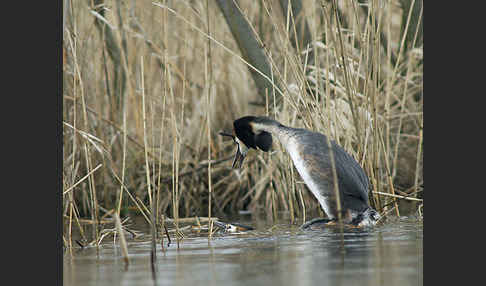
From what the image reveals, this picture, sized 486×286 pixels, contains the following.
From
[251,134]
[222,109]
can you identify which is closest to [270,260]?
[251,134]

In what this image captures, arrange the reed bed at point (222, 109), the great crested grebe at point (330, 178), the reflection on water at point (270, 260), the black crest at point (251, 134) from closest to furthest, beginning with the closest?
the reflection on water at point (270, 260) < the great crested grebe at point (330, 178) < the black crest at point (251, 134) < the reed bed at point (222, 109)

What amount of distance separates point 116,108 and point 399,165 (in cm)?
296

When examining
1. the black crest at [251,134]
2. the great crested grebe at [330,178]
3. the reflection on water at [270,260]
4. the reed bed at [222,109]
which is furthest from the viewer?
the reed bed at [222,109]

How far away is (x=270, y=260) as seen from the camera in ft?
13.9

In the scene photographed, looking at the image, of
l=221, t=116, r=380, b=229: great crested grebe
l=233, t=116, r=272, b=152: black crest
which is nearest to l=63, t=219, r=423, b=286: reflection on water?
l=221, t=116, r=380, b=229: great crested grebe

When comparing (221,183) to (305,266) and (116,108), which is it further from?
(305,266)

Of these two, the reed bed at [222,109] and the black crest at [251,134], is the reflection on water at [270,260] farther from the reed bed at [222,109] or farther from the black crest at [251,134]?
the reed bed at [222,109]

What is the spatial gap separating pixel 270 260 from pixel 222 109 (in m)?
4.40

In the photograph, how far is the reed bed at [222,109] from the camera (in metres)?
6.68

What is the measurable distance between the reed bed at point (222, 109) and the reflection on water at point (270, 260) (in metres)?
1.33

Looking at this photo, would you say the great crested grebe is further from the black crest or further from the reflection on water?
the black crest

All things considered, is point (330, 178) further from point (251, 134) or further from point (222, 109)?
point (222, 109)

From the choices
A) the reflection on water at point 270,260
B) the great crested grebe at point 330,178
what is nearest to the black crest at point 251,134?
the great crested grebe at point 330,178

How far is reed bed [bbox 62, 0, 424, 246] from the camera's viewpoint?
6.68 metres
